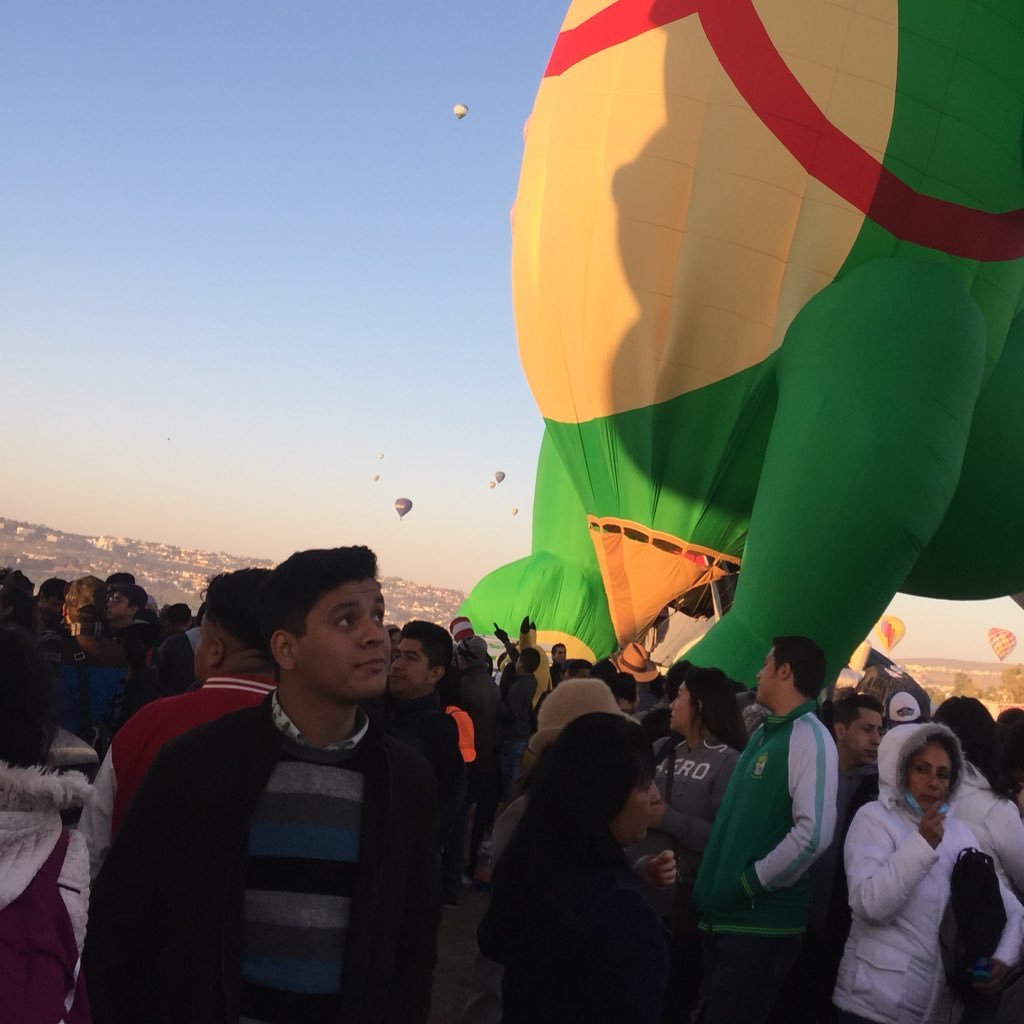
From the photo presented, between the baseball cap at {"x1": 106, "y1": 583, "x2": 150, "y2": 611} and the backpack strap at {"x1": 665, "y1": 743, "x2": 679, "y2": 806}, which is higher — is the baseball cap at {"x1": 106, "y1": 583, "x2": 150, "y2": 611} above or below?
above

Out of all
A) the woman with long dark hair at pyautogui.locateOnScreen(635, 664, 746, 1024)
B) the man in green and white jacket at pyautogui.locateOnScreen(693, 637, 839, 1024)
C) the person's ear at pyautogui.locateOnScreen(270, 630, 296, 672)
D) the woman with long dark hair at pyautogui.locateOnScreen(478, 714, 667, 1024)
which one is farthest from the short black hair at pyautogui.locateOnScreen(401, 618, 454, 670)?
the person's ear at pyautogui.locateOnScreen(270, 630, 296, 672)

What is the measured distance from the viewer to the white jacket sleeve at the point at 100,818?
2.23 metres

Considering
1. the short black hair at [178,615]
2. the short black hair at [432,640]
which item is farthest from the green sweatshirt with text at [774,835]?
the short black hair at [178,615]

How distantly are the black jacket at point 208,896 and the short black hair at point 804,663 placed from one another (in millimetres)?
1998

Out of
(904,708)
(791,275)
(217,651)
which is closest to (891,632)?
(791,275)

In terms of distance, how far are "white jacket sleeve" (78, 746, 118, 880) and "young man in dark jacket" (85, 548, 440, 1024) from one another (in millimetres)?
435

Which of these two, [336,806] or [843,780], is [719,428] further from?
[336,806]

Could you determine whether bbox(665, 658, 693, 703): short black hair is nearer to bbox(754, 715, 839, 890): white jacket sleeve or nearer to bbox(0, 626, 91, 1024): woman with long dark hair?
bbox(754, 715, 839, 890): white jacket sleeve

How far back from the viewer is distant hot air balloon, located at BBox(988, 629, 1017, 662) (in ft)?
149

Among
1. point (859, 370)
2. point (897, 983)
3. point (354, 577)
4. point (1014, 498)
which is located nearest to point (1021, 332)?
point (1014, 498)

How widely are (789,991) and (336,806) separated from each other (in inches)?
102

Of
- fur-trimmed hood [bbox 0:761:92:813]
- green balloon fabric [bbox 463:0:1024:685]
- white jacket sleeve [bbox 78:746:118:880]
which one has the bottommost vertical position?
white jacket sleeve [bbox 78:746:118:880]

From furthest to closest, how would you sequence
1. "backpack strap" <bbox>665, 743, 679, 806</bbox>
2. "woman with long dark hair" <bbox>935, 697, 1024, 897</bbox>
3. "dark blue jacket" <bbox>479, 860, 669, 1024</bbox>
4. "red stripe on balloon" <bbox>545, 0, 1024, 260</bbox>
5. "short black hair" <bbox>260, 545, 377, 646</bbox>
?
1. "red stripe on balloon" <bbox>545, 0, 1024, 260</bbox>
2. "backpack strap" <bbox>665, 743, 679, 806</bbox>
3. "woman with long dark hair" <bbox>935, 697, 1024, 897</bbox>
4. "short black hair" <bbox>260, 545, 377, 646</bbox>
5. "dark blue jacket" <bbox>479, 860, 669, 1024</bbox>

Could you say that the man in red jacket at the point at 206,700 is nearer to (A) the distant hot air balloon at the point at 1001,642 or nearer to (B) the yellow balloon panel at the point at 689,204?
(B) the yellow balloon panel at the point at 689,204
